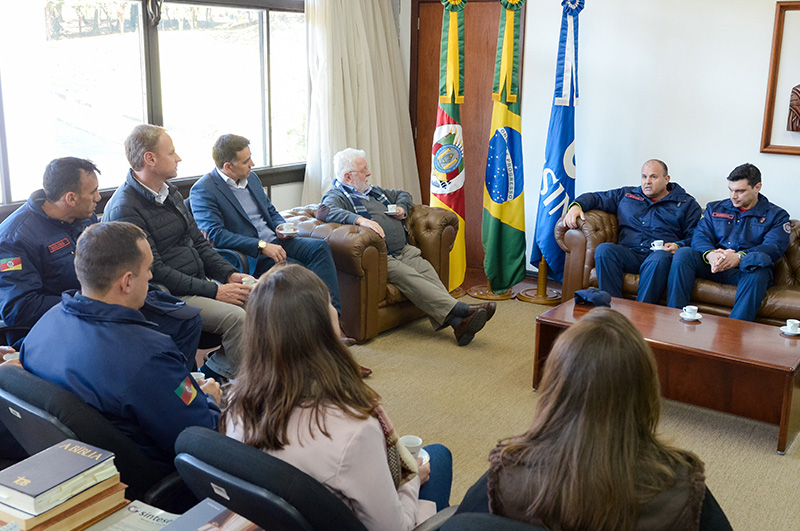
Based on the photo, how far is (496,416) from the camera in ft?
11.2

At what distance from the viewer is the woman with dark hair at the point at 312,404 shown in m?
1.50

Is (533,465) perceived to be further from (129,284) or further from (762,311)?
(762,311)

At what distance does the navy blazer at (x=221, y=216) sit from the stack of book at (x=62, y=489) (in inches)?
91.4

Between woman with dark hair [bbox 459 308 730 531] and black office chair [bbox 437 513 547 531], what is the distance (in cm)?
13

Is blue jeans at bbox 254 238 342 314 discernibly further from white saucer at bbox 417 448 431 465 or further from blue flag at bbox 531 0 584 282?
white saucer at bbox 417 448 431 465

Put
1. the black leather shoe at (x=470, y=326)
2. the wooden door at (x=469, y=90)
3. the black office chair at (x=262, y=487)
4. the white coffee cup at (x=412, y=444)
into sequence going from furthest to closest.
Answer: the wooden door at (x=469, y=90) < the black leather shoe at (x=470, y=326) < the white coffee cup at (x=412, y=444) < the black office chair at (x=262, y=487)

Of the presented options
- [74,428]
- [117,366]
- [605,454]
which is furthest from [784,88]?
[74,428]

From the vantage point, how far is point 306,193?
564 cm

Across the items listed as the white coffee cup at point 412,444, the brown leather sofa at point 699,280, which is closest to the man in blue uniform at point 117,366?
the white coffee cup at point 412,444

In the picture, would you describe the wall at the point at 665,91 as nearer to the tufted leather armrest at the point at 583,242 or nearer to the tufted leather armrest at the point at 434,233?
the tufted leather armrest at the point at 583,242

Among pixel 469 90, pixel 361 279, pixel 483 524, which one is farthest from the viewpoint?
pixel 469 90

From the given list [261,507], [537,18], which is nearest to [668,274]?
[537,18]

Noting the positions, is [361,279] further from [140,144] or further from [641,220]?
[641,220]

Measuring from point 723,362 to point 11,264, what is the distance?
304 cm
